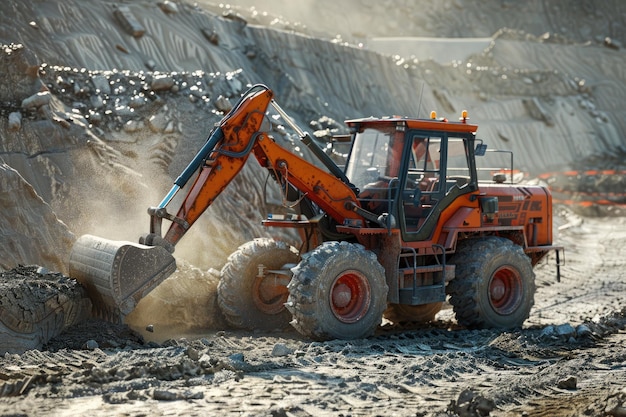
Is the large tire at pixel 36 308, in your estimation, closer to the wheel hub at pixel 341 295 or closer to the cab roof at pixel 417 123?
the wheel hub at pixel 341 295

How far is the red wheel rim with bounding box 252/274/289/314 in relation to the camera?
1039 cm

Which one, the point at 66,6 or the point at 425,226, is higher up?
the point at 66,6

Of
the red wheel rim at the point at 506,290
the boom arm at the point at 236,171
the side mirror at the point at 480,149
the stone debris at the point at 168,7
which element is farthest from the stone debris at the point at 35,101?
the stone debris at the point at 168,7

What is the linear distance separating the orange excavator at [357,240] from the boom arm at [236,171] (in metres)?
0.01

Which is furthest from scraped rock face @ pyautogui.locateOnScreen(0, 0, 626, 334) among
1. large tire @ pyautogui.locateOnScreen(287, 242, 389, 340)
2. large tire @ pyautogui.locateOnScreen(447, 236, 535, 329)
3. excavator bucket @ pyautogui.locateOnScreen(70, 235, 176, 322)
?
large tire @ pyautogui.locateOnScreen(447, 236, 535, 329)

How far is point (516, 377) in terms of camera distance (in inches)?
307

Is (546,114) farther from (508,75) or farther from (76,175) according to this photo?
(76,175)

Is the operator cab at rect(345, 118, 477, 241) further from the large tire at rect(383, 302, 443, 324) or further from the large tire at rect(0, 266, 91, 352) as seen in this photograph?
the large tire at rect(0, 266, 91, 352)

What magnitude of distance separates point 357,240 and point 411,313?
68.2 inches

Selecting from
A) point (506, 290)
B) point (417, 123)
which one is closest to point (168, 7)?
point (417, 123)

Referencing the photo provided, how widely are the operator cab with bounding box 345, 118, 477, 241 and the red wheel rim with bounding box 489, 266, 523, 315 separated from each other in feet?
4.24

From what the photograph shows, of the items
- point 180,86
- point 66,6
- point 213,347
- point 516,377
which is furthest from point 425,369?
point 66,6

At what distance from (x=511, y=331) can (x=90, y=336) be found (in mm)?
5045

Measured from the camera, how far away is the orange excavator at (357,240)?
29.7 feet
